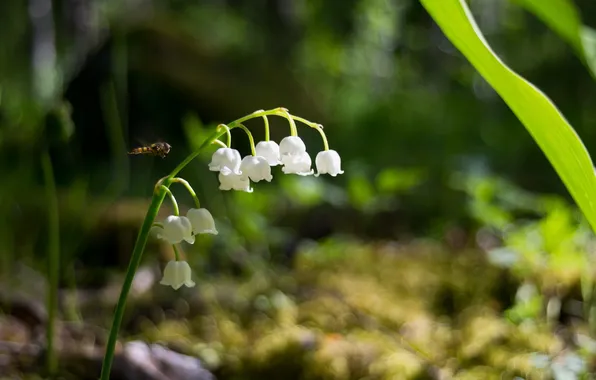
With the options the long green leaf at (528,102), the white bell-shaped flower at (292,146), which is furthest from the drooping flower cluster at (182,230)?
the long green leaf at (528,102)

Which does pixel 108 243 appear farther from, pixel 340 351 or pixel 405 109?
pixel 405 109

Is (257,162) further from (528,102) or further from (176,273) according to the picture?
(528,102)

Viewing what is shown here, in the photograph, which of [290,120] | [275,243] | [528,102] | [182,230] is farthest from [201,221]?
[275,243]

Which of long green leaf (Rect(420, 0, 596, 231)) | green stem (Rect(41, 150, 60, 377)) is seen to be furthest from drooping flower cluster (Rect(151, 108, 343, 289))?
green stem (Rect(41, 150, 60, 377))

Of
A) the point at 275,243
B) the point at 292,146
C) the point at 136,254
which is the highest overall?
the point at 275,243

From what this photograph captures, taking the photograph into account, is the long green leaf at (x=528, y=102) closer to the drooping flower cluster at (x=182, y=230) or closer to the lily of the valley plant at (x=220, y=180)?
the lily of the valley plant at (x=220, y=180)

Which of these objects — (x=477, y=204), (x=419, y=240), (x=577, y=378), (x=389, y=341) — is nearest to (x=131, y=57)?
(x=419, y=240)
